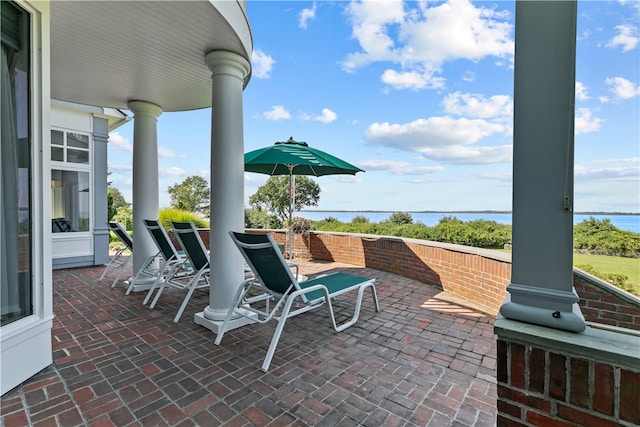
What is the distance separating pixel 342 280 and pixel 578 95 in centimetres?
297

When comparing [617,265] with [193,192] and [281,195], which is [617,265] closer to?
[281,195]

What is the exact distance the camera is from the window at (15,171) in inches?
85.8

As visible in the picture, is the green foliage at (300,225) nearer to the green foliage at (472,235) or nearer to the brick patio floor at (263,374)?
the green foliage at (472,235)

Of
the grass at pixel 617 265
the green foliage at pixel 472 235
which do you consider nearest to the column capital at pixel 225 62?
the grass at pixel 617 265

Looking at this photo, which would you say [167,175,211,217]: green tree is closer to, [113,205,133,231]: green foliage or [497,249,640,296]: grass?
[113,205,133,231]: green foliage

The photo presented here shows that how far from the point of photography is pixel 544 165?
1185 mm

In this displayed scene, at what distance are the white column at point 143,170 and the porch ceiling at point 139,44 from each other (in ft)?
1.38

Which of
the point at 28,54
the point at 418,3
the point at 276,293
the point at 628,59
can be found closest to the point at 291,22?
the point at 418,3

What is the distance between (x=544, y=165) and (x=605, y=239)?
188 inches

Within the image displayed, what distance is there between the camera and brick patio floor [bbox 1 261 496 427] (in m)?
1.89

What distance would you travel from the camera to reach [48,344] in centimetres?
245

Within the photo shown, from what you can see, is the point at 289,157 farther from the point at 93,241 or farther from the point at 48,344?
the point at 93,241

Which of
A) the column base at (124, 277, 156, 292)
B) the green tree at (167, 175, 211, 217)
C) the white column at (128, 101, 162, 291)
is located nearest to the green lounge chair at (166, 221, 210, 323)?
the column base at (124, 277, 156, 292)

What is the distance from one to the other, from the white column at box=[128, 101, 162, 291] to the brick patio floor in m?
1.32
